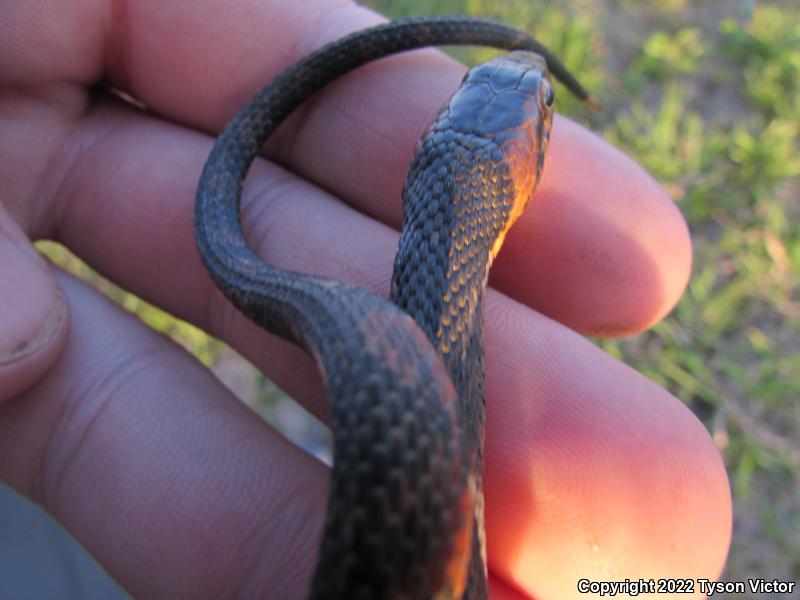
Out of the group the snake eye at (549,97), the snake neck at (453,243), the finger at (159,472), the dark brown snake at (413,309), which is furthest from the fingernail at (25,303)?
the snake eye at (549,97)

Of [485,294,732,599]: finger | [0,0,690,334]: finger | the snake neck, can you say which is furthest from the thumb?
[485,294,732,599]: finger

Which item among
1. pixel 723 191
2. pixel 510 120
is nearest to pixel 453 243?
pixel 510 120

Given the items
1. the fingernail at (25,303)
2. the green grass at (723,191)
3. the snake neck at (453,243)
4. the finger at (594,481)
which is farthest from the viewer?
the green grass at (723,191)

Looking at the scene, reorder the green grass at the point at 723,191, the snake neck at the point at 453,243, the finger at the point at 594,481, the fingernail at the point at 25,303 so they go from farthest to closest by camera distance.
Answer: the green grass at the point at 723,191 → the fingernail at the point at 25,303 → the finger at the point at 594,481 → the snake neck at the point at 453,243

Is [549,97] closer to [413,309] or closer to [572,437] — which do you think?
[413,309]

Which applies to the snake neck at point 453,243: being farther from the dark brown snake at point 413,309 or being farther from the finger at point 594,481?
the finger at point 594,481
